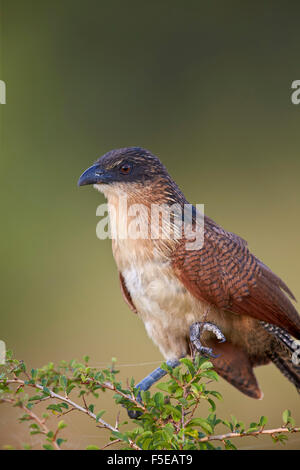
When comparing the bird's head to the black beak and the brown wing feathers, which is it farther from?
the brown wing feathers

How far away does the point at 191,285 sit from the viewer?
182 centimetres

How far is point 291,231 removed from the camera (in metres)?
3.95

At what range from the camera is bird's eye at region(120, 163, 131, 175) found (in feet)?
6.31

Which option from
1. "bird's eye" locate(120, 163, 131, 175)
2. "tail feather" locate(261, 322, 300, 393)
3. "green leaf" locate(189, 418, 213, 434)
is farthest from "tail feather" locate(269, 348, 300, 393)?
"bird's eye" locate(120, 163, 131, 175)

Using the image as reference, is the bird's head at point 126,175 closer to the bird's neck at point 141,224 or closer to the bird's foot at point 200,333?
the bird's neck at point 141,224

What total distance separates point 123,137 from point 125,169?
236 cm

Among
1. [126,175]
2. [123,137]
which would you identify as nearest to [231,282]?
[126,175]

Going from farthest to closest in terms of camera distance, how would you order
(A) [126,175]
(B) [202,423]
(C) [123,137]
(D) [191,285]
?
(C) [123,137] → (A) [126,175] → (D) [191,285] → (B) [202,423]

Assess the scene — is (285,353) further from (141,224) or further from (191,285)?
(141,224)

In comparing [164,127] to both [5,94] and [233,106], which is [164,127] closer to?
[233,106]

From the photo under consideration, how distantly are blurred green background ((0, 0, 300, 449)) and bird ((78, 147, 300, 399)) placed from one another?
1.46 metres
